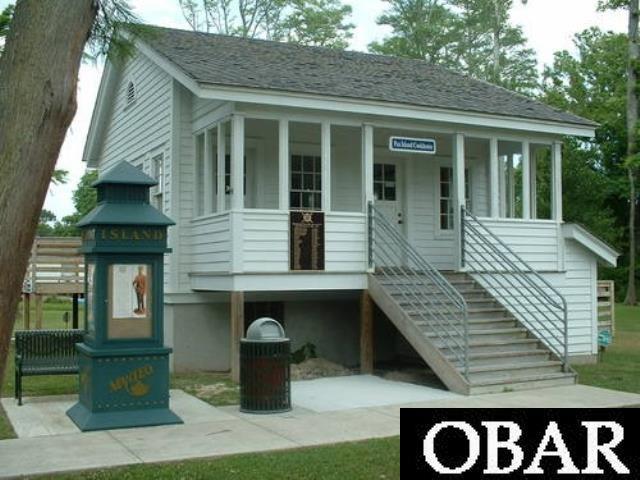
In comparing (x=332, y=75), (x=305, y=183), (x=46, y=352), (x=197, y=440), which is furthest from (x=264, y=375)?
(x=332, y=75)

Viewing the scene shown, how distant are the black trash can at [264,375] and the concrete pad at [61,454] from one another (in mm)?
1845

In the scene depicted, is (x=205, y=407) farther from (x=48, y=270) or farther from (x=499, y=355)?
(x=48, y=270)

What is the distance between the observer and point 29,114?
4.89m

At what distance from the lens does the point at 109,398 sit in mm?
8906

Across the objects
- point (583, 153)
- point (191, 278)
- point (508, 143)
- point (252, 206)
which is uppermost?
point (583, 153)

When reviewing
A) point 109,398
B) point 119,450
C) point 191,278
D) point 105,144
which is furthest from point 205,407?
point 105,144

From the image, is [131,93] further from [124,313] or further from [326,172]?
[124,313]

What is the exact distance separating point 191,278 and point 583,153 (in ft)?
95.6

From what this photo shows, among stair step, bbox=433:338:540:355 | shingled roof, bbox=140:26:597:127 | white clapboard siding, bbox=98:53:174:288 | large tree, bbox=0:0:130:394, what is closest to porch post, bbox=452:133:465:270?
shingled roof, bbox=140:26:597:127

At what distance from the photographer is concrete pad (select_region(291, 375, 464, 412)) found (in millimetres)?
10328

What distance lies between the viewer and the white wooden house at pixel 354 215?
40.5ft

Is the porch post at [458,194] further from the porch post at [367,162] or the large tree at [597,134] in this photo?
the large tree at [597,134]

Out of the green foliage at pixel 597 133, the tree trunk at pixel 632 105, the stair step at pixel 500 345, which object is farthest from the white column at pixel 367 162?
the green foliage at pixel 597 133

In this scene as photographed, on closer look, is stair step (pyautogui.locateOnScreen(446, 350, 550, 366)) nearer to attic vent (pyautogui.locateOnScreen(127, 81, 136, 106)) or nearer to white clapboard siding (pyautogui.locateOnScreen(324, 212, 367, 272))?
white clapboard siding (pyautogui.locateOnScreen(324, 212, 367, 272))
